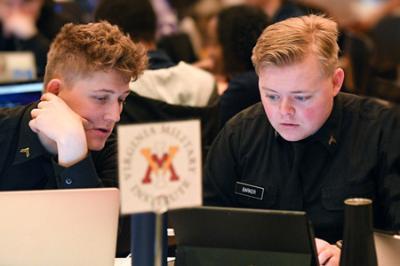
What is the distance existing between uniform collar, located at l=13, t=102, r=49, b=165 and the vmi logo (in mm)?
967

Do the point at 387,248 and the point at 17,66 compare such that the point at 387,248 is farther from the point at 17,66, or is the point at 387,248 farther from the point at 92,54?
the point at 17,66

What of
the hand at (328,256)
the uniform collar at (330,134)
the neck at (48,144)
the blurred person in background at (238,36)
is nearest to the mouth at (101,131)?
the neck at (48,144)

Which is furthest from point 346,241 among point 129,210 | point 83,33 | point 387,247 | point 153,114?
point 153,114

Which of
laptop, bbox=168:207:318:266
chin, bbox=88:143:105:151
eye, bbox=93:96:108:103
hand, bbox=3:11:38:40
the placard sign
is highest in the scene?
hand, bbox=3:11:38:40

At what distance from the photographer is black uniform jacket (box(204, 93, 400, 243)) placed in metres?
2.33

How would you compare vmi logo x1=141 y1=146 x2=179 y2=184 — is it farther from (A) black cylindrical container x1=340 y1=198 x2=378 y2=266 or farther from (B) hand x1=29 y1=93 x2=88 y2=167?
(B) hand x1=29 y1=93 x2=88 y2=167

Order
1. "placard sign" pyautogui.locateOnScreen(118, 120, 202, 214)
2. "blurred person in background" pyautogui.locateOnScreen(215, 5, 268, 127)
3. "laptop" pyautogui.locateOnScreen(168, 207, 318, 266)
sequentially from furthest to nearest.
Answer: "blurred person in background" pyautogui.locateOnScreen(215, 5, 268, 127) < "laptop" pyautogui.locateOnScreen(168, 207, 318, 266) < "placard sign" pyautogui.locateOnScreen(118, 120, 202, 214)

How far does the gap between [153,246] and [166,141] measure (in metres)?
0.24

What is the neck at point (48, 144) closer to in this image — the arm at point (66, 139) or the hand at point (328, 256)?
the arm at point (66, 139)

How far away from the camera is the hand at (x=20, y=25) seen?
585 centimetres

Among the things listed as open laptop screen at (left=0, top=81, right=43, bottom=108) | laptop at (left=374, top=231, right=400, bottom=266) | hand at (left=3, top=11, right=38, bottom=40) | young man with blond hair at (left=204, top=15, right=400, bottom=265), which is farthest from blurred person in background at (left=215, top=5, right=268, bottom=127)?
hand at (left=3, top=11, right=38, bottom=40)

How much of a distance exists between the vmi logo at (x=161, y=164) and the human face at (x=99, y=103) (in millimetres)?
941

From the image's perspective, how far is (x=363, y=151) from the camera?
7.73 ft

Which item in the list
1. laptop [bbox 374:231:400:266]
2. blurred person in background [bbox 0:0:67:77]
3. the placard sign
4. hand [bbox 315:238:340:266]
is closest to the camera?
the placard sign
